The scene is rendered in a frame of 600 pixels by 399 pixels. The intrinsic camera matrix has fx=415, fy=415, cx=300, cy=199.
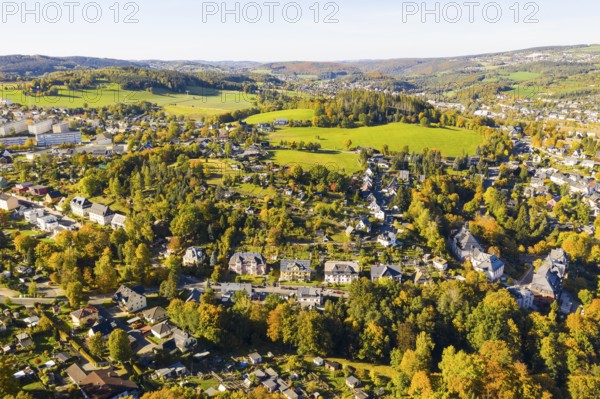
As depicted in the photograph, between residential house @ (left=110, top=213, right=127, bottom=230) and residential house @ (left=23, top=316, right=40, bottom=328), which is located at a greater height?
residential house @ (left=110, top=213, right=127, bottom=230)

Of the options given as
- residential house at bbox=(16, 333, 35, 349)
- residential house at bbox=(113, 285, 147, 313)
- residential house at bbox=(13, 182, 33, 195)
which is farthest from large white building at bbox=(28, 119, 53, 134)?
residential house at bbox=(16, 333, 35, 349)

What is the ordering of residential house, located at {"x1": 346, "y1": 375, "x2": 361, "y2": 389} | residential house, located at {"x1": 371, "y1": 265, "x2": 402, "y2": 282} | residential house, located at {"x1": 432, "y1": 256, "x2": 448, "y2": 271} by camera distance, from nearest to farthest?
residential house, located at {"x1": 346, "y1": 375, "x2": 361, "y2": 389} → residential house, located at {"x1": 371, "y1": 265, "x2": 402, "y2": 282} → residential house, located at {"x1": 432, "y1": 256, "x2": 448, "y2": 271}

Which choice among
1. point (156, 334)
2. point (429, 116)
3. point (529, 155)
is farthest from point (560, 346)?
point (429, 116)

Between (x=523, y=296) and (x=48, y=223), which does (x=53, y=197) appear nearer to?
(x=48, y=223)

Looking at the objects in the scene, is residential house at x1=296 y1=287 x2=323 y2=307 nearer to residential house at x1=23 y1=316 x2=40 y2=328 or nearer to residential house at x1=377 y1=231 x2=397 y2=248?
residential house at x1=377 y1=231 x2=397 y2=248

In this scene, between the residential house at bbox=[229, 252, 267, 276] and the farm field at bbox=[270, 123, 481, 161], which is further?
the farm field at bbox=[270, 123, 481, 161]

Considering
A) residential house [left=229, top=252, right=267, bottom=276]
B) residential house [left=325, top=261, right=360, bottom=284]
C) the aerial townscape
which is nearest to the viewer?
the aerial townscape

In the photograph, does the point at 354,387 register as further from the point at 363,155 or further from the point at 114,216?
the point at 363,155
